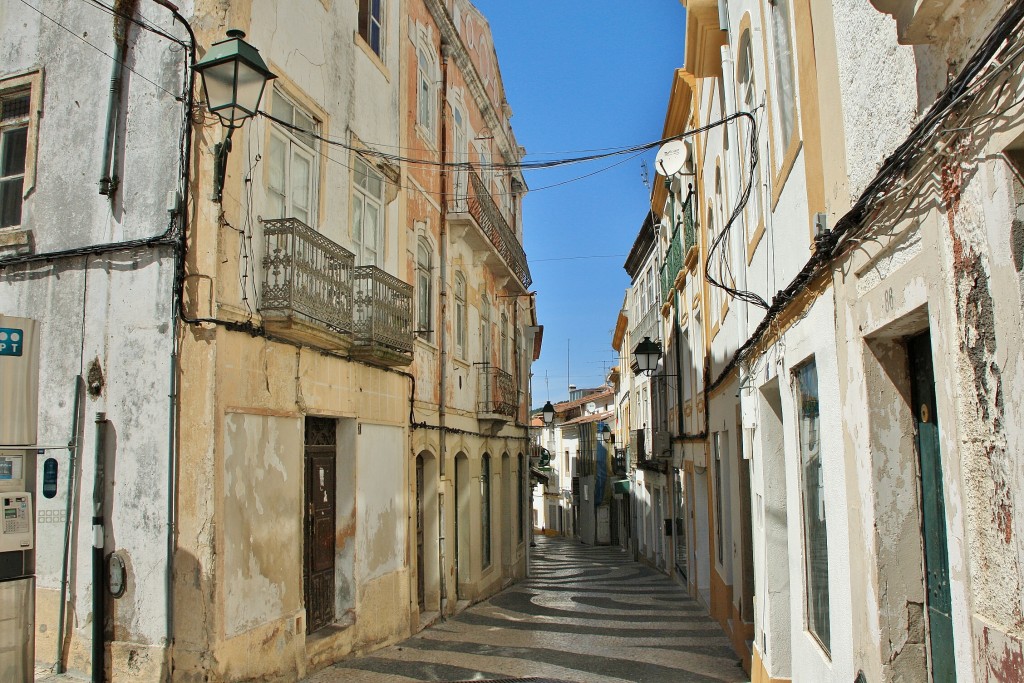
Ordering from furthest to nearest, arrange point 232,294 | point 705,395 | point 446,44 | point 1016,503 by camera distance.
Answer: point 446,44 → point 705,395 → point 232,294 → point 1016,503

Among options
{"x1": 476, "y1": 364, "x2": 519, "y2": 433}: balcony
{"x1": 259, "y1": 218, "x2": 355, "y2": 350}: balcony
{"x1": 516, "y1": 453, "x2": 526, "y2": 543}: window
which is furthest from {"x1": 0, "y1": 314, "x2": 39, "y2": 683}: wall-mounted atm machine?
{"x1": 516, "y1": 453, "x2": 526, "y2": 543}: window

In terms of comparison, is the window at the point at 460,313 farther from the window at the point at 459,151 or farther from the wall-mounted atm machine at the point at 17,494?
the wall-mounted atm machine at the point at 17,494

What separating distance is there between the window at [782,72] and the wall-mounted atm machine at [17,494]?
5938 millimetres

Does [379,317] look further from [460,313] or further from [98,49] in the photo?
[460,313]

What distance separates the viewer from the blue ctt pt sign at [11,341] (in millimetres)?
6332

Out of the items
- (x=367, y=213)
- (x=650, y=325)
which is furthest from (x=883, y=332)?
(x=650, y=325)

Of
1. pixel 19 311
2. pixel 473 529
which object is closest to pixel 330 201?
pixel 19 311

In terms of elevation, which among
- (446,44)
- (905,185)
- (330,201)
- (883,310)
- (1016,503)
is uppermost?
(446,44)

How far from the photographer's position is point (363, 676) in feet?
29.6

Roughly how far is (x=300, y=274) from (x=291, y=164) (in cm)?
149

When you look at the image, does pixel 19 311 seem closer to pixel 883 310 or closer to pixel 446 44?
pixel 883 310

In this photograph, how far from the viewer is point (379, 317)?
411 inches

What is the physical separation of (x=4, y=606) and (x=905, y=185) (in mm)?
6432

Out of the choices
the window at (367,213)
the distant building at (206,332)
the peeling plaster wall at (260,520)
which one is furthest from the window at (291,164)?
the peeling plaster wall at (260,520)
